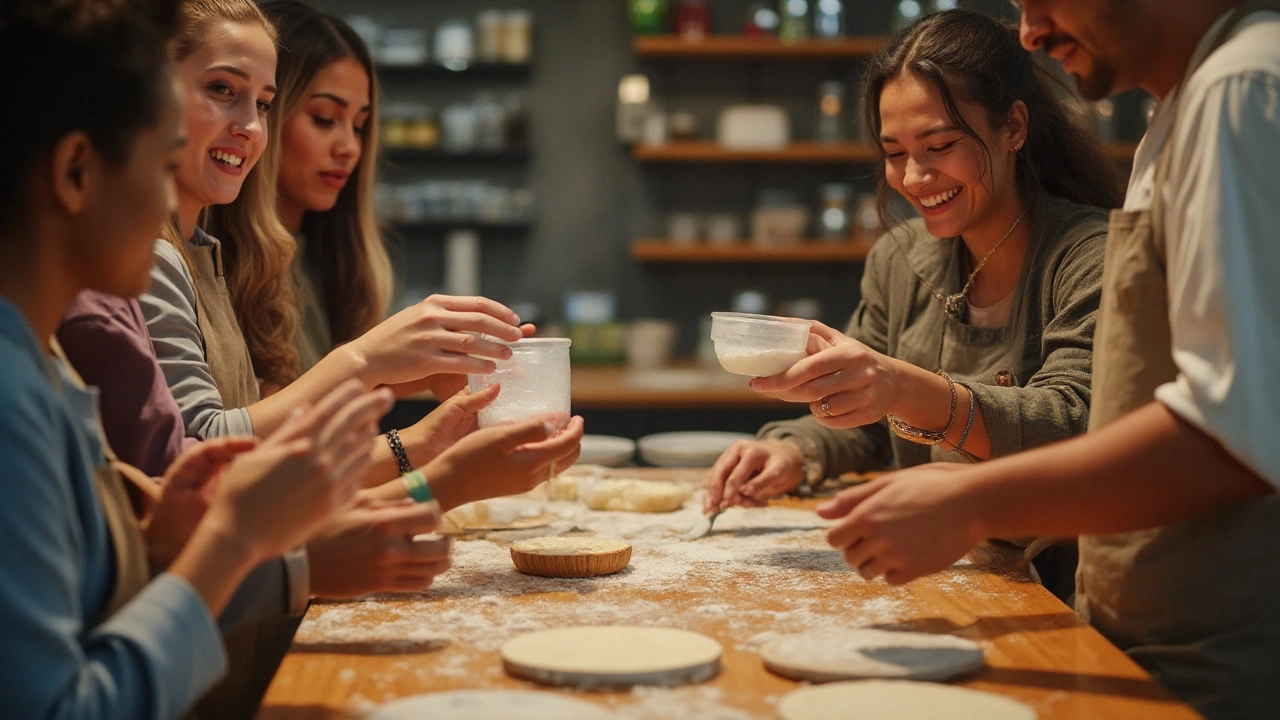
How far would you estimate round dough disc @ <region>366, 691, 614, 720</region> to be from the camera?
1.14 meters

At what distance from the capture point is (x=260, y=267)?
2.60 m

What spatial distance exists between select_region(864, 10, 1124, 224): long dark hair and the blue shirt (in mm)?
1731

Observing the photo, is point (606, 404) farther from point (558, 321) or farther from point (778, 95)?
point (778, 95)

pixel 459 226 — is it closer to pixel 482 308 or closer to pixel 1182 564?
pixel 482 308

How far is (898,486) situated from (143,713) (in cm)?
88

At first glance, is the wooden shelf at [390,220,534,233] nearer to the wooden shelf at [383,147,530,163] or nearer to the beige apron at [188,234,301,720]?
the wooden shelf at [383,147,530,163]

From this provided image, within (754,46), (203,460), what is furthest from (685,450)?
(754,46)

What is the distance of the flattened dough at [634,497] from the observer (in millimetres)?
2254

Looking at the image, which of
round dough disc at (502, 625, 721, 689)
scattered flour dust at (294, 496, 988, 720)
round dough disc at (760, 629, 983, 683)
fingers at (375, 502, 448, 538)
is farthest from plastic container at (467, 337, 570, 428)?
round dough disc at (760, 629, 983, 683)

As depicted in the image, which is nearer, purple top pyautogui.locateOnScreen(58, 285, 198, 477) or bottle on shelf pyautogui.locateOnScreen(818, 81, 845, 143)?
purple top pyautogui.locateOnScreen(58, 285, 198, 477)

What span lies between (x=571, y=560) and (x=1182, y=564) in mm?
853

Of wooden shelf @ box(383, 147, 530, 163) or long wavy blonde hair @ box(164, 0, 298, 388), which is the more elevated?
wooden shelf @ box(383, 147, 530, 163)

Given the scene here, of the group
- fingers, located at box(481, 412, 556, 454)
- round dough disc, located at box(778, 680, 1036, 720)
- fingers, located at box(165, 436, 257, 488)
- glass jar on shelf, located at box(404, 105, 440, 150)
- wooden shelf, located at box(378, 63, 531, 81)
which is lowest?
round dough disc, located at box(778, 680, 1036, 720)

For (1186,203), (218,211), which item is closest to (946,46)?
(1186,203)
